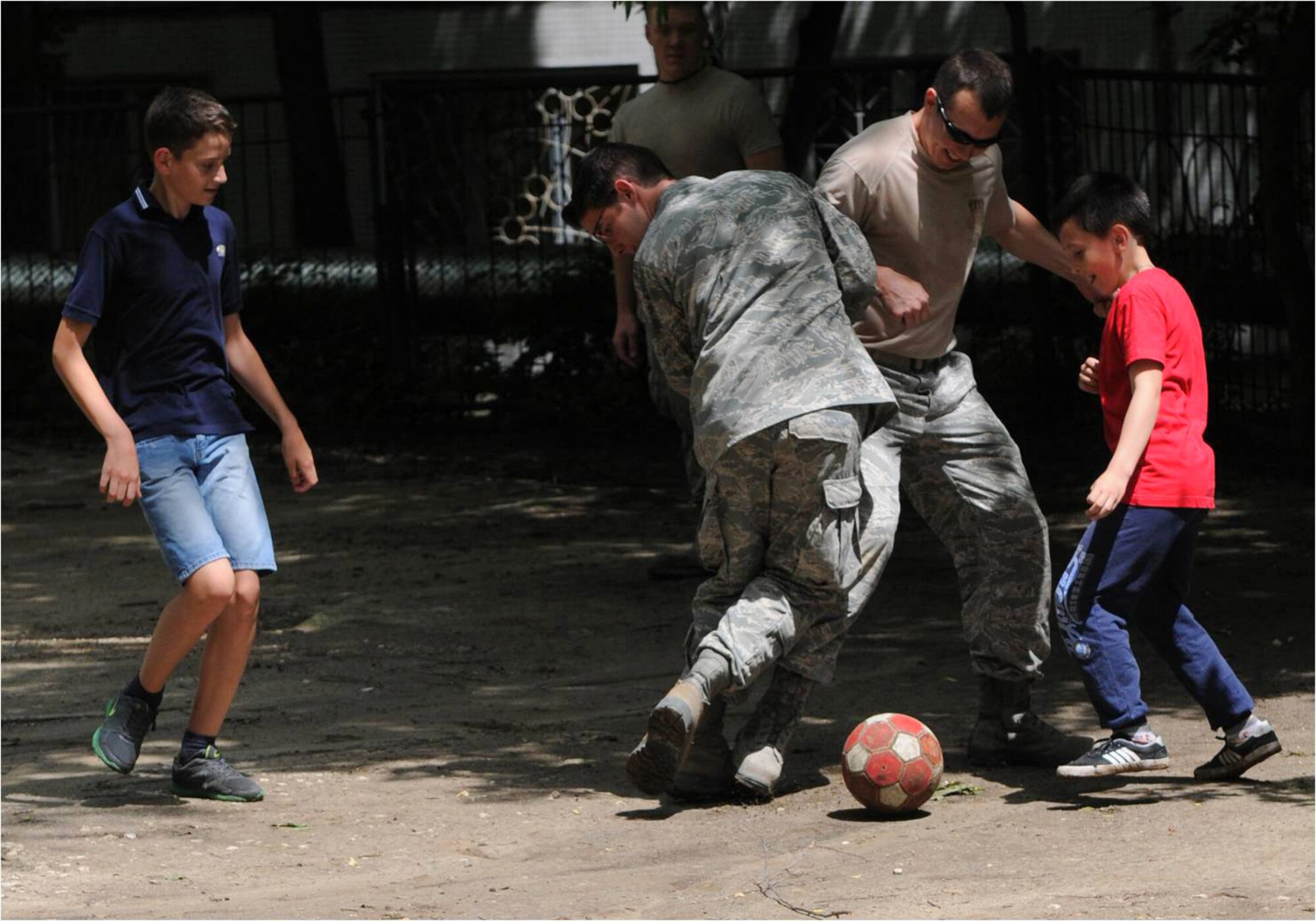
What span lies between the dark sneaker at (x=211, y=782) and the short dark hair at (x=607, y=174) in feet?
5.88

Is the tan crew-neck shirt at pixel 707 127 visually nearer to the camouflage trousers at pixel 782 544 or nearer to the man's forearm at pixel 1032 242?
the man's forearm at pixel 1032 242

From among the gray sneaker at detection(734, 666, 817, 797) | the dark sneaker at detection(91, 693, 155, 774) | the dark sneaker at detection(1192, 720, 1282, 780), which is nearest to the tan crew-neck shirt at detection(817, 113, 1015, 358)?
the gray sneaker at detection(734, 666, 817, 797)

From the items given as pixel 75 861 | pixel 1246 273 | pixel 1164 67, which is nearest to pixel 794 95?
pixel 1246 273

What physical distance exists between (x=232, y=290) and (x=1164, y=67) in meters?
12.8

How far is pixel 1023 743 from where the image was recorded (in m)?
5.55

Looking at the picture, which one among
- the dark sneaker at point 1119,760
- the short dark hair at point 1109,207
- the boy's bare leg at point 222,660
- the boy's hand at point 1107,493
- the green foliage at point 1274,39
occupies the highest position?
the green foliage at point 1274,39

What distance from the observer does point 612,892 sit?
14.5 feet

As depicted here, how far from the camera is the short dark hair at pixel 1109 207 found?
525cm

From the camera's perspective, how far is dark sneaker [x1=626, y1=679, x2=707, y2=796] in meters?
4.79

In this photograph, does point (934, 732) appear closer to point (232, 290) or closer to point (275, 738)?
point (275, 738)

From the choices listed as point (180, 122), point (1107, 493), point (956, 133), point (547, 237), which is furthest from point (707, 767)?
point (547, 237)

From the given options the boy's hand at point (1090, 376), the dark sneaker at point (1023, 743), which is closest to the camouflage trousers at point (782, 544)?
the dark sneaker at point (1023, 743)

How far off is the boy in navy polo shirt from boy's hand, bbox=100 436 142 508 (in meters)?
0.05

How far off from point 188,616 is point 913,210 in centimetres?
230
